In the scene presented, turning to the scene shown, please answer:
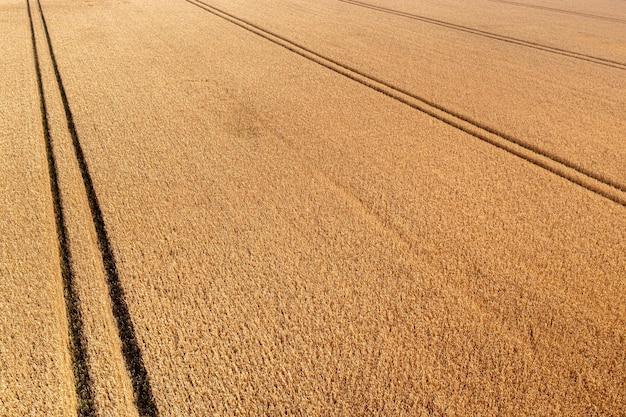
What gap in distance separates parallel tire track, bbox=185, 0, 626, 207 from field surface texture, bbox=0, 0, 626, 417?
1.1 inches

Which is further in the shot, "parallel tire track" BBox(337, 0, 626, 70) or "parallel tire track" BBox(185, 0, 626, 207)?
"parallel tire track" BBox(337, 0, 626, 70)

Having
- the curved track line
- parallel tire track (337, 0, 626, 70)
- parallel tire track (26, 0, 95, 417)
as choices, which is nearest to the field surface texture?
parallel tire track (26, 0, 95, 417)

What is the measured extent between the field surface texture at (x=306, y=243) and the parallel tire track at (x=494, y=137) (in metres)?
0.03

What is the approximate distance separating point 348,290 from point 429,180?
1.59 m

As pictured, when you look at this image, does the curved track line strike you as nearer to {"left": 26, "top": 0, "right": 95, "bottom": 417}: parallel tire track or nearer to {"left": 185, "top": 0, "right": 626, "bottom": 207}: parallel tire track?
{"left": 185, "top": 0, "right": 626, "bottom": 207}: parallel tire track

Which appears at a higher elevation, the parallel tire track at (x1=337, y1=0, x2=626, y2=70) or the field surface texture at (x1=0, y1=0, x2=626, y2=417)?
the parallel tire track at (x1=337, y1=0, x2=626, y2=70)

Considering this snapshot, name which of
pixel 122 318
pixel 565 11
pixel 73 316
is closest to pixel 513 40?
pixel 565 11

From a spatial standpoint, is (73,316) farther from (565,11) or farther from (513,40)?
(565,11)

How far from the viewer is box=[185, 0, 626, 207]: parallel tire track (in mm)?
3667

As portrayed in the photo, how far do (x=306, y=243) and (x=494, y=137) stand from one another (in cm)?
279

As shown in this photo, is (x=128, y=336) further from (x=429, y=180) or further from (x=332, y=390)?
(x=429, y=180)

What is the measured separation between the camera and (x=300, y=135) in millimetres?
4344

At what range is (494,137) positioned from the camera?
4484 mm

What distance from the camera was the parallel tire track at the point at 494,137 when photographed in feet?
12.0
